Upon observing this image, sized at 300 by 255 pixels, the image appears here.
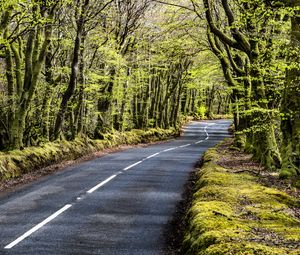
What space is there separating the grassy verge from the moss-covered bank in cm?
793

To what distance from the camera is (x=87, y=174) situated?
17531 millimetres

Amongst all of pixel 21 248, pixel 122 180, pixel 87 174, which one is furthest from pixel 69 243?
pixel 87 174

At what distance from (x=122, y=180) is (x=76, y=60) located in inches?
366

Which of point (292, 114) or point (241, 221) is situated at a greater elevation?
point (292, 114)

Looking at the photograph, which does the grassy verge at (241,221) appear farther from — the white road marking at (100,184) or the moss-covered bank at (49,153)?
the moss-covered bank at (49,153)

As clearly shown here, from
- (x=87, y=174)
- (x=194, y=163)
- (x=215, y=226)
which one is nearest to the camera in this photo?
(x=215, y=226)

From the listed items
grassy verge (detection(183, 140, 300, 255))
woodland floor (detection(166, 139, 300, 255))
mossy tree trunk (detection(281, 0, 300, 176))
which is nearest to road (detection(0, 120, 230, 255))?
woodland floor (detection(166, 139, 300, 255))

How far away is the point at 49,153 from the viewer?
20.7m

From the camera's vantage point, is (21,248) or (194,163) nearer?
(21,248)

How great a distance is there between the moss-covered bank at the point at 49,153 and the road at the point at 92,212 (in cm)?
141

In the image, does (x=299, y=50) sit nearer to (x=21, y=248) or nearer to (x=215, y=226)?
(x=215, y=226)

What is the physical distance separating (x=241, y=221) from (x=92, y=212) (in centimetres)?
445

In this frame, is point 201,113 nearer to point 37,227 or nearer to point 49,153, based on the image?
point 49,153

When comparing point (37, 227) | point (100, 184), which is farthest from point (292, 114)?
point (37, 227)
